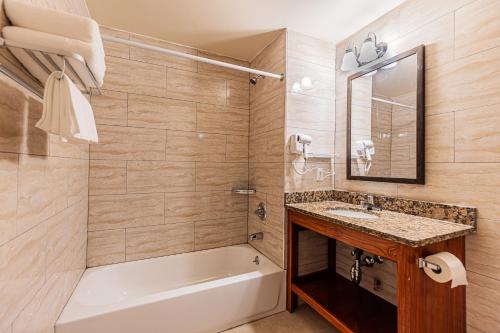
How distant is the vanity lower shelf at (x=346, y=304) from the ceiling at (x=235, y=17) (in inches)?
83.4

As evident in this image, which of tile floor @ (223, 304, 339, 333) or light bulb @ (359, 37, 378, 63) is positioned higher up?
light bulb @ (359, 37, 378, 63)

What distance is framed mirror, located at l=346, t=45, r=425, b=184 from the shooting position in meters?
1.48

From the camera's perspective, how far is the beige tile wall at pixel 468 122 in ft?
3.78

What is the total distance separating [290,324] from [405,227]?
45.0 inches

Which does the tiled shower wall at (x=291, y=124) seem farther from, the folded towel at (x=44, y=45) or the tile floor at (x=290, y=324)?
the folded towel at (x=44, y=45)

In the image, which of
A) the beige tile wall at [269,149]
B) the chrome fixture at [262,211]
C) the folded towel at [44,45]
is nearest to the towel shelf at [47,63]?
the folded towel at [44,45]

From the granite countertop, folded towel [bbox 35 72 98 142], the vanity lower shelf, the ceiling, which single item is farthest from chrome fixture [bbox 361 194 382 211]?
folded towel [bbox 35 72 98 142]

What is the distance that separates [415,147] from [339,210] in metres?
0.67

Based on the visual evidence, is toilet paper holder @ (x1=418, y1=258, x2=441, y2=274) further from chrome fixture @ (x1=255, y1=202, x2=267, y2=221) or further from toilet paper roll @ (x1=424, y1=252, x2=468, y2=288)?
chrome fixture @ (x1=255, y1=202, x2=267, y2=221)

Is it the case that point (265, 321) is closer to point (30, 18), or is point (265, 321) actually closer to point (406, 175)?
point (406, 175)

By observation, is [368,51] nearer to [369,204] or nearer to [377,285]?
[369,204]

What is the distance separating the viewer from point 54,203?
3.77 feet

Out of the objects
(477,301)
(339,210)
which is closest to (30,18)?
(339,210)

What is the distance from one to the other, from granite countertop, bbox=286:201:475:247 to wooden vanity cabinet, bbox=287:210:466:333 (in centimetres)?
6
